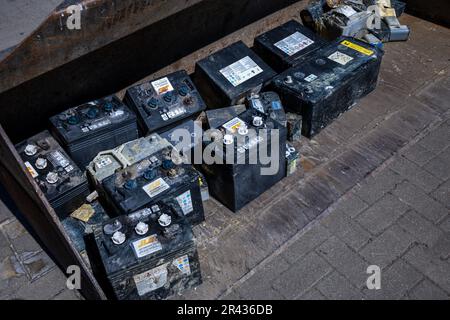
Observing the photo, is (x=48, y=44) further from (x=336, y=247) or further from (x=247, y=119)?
(x=336, y=247)

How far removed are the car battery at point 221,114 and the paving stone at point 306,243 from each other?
1242 millimetres

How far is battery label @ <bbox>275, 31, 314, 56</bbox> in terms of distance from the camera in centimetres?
540

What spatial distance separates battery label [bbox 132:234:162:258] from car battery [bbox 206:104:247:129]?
4.75 ft

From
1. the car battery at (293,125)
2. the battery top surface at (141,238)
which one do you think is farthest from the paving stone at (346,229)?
the battery top surface at (141,238)

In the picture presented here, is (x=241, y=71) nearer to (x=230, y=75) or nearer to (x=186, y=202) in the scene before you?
(x=230, y=75)

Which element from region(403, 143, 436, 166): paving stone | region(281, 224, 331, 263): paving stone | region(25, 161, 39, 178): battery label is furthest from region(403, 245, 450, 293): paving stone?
region(25, 161, 39, 178): battery label

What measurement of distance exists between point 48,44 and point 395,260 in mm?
2980

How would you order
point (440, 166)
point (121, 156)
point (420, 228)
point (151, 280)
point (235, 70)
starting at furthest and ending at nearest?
point (235, 70)
point (440, 166)
point (121, 156)
point (420, 228)
point (151, 280)

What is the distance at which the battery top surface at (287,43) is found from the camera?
17.6ft

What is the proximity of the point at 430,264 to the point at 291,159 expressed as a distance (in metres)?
1.38

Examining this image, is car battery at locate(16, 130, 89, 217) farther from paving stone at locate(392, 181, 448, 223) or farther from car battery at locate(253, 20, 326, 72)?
paving stone at locate(392, 181, 448, 223)

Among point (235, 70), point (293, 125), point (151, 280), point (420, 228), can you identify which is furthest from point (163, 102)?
point (420, 228)

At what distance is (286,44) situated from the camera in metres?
5.46
